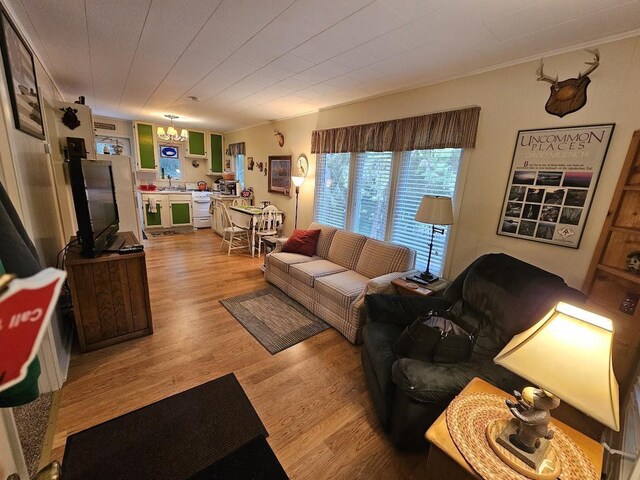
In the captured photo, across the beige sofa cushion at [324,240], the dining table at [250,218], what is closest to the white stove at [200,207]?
the dining table at [250,218]

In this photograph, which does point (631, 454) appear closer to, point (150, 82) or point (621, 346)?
point (621, 346)

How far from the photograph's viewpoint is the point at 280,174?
4.80m

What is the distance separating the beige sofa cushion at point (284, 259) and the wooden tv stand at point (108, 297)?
4.58 ft

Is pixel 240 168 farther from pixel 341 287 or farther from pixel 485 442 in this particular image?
pixel 485 442

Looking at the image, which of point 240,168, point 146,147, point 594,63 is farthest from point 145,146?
point 594,63

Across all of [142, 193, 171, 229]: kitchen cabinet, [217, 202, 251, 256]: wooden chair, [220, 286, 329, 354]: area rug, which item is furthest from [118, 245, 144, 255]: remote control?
[142, 193, 171, 229]: kitchen cabinet

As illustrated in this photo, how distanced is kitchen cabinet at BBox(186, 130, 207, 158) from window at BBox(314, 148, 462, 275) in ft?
13.4

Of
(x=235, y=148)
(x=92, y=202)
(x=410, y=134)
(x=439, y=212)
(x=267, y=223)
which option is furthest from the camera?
(x=235, y=148)

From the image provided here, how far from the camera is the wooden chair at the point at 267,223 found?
14.9 feet

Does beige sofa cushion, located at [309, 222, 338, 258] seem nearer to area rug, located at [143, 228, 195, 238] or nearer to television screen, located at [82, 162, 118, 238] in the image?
television screen, located at [82, 162, 118, 238]

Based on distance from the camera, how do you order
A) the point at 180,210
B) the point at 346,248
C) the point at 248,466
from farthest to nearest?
1. the point at 180,210
2. the point at 346,248
3. the point at 248,466

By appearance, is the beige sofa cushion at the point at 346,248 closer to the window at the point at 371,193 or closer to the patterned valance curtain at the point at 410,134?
the window at the point at 371,193

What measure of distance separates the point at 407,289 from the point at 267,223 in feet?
9.70

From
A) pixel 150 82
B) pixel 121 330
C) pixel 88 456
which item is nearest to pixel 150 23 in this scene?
pixel 150 82
